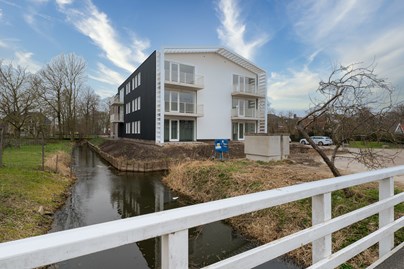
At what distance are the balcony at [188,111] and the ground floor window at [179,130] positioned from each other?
0.93 m

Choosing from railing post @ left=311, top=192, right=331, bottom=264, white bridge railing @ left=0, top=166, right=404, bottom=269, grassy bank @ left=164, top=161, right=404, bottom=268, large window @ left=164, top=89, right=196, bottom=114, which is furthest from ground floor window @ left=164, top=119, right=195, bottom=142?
railing post @ left=311, top=192, right=331, bottom=264

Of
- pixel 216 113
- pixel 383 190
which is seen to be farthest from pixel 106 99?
pixel 383 190

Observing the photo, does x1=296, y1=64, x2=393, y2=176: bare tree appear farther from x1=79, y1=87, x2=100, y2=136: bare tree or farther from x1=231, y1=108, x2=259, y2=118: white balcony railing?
x1=79, y1=87, x2=100, y2=136: bare tree

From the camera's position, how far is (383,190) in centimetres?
296

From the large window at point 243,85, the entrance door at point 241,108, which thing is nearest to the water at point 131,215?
the entrance door at point 241,108

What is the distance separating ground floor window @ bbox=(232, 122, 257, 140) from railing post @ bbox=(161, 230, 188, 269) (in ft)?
78.3

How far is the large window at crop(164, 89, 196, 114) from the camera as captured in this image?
20881 mm

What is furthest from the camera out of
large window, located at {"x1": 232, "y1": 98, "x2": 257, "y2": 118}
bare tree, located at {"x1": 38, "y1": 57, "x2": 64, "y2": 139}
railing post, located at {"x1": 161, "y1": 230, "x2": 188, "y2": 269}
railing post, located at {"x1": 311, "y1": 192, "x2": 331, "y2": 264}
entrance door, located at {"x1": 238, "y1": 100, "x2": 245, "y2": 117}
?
bare tree, located at {"x1": 38, "y1": 57, "x2": 64, "y2": 139}

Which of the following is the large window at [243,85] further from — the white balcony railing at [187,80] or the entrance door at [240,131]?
the white balcony railing at [187,80]

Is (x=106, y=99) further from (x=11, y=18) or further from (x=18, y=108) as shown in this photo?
(x=11, y=18)

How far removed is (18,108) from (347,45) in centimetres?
3233

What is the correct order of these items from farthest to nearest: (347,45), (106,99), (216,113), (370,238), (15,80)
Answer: (106,99) < (15,80) < (216,113) < (347,45) < (370,238)

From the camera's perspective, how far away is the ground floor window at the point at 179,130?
69.2 feet

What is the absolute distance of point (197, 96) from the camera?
74.8 feet
